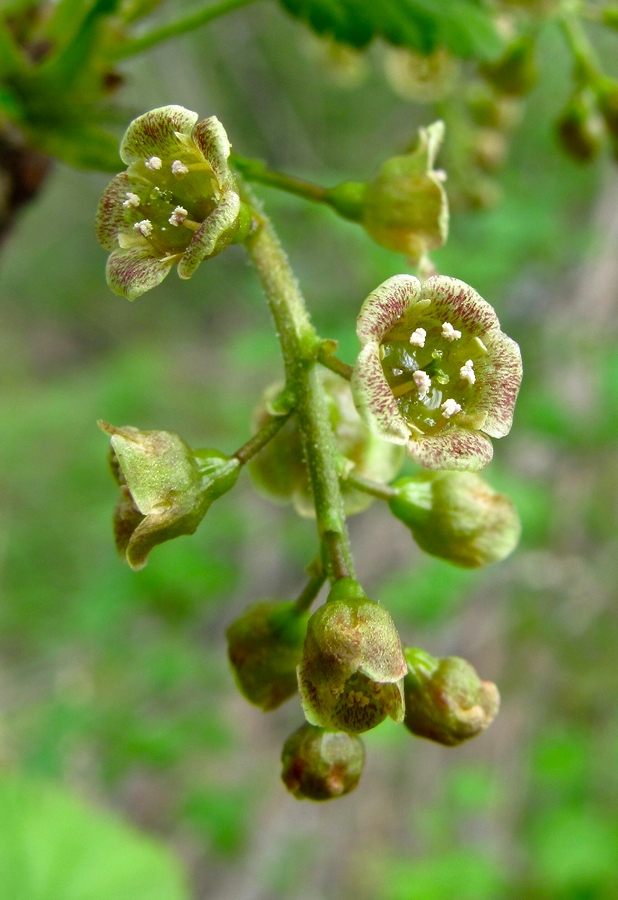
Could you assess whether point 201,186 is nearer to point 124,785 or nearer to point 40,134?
point 40,134

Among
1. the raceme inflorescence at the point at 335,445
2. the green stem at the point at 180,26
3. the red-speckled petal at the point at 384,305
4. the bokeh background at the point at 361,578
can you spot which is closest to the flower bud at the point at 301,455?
the raceme inflorescence at the point at 335,445

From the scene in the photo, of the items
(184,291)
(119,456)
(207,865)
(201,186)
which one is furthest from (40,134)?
(184,291)

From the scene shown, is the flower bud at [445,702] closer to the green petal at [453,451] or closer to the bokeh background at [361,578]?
the green petal at [453,451]

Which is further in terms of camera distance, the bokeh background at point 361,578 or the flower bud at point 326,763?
the bokeh background at point 361,578

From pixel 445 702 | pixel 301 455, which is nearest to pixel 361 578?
pixel 301 455

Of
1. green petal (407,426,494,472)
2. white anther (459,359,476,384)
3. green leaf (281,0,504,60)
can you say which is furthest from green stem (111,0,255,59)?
green petal (407,426,494,472)

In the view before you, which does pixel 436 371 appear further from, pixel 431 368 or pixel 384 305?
pixel 384 305

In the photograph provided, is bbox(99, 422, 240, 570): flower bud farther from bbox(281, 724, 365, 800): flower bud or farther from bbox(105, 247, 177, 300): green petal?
bbox(281, 724, 365, 800): flower bud
